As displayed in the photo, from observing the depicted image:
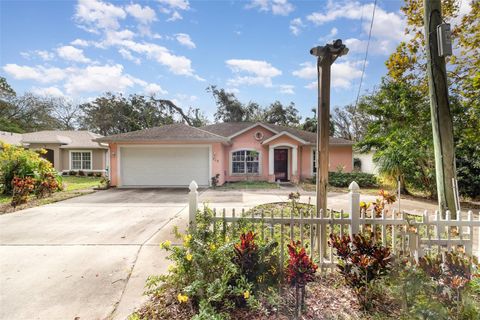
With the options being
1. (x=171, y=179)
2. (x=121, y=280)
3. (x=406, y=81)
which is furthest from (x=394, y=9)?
(x=171, y=179)

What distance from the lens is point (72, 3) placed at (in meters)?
7.36

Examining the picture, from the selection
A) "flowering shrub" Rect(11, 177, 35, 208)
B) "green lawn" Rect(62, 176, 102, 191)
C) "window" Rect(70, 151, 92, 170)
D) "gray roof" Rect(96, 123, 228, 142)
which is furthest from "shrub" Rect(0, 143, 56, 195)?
"window" Rect(70, 151, 92, 170)

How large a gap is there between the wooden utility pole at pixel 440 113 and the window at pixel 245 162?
458 inches

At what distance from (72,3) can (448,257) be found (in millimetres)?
10682

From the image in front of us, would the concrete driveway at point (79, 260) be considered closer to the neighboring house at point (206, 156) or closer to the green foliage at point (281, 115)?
the neighboring house at point (206, 156)

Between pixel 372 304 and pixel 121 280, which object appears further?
pixel 121 280

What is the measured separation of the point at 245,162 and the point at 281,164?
2.53 meters

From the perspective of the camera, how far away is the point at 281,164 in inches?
635

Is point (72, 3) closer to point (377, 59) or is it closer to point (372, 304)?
point (372, 304)

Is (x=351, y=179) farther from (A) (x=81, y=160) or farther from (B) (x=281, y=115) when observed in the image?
(A) (x=81, y=160)

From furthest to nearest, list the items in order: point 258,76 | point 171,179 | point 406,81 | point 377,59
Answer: point 258,76 → point 171,179 → point 377,59 → point 406,81

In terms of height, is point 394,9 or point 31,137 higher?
point 394,9

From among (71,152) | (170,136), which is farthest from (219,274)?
(71,152)

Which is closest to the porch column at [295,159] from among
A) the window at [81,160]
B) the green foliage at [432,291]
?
the green foliage at [432,291]
